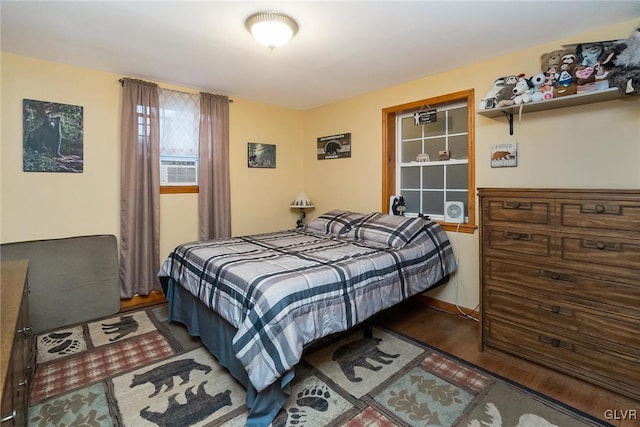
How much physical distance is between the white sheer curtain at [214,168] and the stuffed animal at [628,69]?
3.40m

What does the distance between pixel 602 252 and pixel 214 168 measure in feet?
11.3

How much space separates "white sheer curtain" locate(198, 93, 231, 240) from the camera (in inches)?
139

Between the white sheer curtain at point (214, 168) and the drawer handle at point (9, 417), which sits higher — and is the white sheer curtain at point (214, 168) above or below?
above

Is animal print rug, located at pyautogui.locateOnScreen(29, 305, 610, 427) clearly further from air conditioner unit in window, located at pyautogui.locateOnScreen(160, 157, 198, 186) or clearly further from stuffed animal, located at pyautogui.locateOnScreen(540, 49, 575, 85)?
stuffed animal, located at pyautogui.locateOnScreen(540, 49, 575, 85)

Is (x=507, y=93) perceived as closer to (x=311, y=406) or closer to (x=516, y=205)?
(x=516, y=205)

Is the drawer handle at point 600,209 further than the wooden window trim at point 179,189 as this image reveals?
No

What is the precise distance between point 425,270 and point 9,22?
352 centimetres

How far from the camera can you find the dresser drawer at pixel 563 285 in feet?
5.78

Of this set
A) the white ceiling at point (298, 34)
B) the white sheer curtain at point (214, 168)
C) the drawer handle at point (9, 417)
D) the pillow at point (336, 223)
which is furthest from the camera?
the white sheer curtain at point (214, 168)

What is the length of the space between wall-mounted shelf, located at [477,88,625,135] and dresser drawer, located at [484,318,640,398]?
1.56 meters

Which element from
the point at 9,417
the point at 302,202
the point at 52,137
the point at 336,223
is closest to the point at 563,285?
the point at 336,223

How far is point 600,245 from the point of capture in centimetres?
182

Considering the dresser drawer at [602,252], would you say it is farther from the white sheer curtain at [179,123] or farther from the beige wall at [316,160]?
the white sheer curtain at [179,123]

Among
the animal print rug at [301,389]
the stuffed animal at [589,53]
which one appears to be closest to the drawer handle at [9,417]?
the animal print rug at [301,389]
